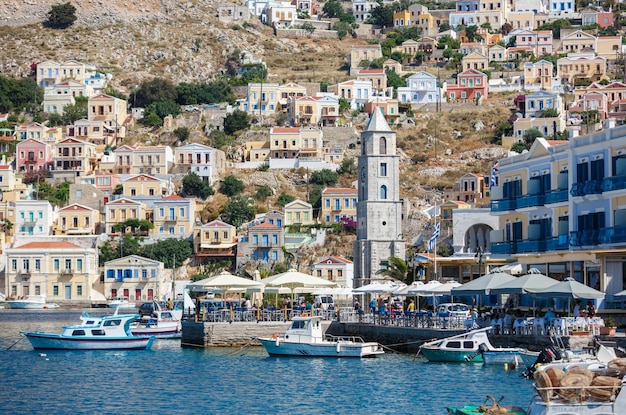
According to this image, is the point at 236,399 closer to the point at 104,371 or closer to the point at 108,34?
the point at 104,371

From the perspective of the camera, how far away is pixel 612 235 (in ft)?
156

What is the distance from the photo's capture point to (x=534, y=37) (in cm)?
17950

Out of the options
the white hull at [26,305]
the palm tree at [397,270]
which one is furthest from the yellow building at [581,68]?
the palm tree at [397,270]

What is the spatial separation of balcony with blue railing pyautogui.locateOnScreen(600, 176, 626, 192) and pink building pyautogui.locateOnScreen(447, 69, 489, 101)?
112402mm

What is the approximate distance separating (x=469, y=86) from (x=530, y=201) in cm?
10764

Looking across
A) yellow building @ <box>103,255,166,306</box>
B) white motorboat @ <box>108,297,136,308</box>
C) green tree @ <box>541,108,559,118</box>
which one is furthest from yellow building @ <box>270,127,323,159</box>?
white motorboat @ <box>108,297,136,308</box>

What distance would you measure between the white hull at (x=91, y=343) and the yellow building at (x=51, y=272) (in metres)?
62.6

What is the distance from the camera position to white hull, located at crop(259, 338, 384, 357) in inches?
2071

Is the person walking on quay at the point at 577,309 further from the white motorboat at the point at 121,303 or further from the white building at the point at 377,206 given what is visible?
the white motorboat at the point at 121,303

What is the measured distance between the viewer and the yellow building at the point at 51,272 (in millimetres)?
122625

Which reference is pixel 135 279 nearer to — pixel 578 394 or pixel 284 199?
pixel 284 199

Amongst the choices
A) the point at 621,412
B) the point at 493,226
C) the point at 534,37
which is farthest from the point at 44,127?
the point at 621,412

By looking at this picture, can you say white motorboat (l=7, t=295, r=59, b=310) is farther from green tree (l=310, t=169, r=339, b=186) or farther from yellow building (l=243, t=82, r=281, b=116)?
yellow building (l=243, t=82, r=281, b=116)

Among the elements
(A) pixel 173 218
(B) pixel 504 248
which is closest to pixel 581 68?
(A) pixel 173 218
